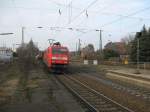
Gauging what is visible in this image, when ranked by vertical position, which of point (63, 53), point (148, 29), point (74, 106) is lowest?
point (74, 106)

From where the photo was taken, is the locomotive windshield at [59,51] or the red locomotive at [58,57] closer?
the red locomotive at [58,57]

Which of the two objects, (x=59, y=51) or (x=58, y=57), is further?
(x=59, y=51)

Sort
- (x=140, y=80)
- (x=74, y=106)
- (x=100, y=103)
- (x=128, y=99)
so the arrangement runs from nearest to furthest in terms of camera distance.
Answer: (x=74, y=106) < (x=100, y=103) < (x=128, y=99) < (x=140, y=80)

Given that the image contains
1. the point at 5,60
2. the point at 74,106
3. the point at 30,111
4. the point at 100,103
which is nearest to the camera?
the point at 30,111

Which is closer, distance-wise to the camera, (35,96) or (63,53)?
(35,96)

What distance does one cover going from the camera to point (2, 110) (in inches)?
532

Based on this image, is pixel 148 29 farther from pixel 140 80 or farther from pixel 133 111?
pixel 133 111

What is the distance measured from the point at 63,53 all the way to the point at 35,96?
21897mm

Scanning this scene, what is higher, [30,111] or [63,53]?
[63,53]

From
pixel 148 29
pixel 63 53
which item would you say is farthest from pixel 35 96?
pixel 148 29

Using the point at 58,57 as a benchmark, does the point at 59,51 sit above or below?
above

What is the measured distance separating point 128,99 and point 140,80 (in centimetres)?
937

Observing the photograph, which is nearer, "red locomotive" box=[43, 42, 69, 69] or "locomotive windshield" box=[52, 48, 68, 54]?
"red locomotive" box=[43, 42, 69, 69]

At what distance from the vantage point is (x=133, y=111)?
13281 millimetres
